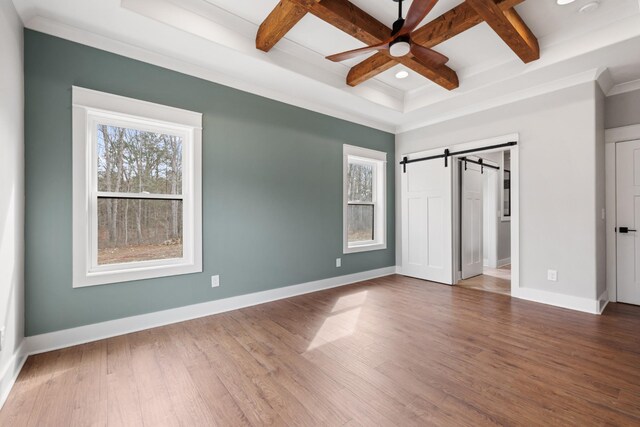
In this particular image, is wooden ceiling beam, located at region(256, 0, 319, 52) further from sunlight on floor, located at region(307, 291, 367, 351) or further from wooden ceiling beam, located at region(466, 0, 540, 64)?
sunlight on floor, located at region(307, 291, 367, 351)

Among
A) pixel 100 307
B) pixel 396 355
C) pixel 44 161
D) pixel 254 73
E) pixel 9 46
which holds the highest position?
pixel 254 73

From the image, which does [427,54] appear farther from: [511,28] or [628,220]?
[628,220]

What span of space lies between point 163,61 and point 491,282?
5.40 meters

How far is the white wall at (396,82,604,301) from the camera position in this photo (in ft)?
10.7

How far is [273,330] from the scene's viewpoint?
2.80 m

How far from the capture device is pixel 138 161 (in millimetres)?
2906

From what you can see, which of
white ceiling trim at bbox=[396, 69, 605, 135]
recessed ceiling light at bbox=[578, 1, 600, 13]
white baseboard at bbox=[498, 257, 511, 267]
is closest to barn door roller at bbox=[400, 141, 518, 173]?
white ceiling trim at bbox=[396, 69, 605, 135]

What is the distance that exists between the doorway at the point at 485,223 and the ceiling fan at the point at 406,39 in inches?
92.9

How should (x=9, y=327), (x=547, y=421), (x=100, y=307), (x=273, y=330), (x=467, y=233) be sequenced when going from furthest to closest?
(x=467, y=233) → (x=273, y=330) → (x=100, y=307) → (x=9, y=327) → (x=547, y=421)

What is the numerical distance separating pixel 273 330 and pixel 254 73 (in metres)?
2.76

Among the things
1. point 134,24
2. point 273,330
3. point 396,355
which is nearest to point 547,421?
point 396,355

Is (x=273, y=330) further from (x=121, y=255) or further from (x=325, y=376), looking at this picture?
(x=121, y=255)

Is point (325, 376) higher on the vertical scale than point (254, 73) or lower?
lower

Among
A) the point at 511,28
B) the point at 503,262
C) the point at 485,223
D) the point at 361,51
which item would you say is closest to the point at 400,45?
the point at 361,51
